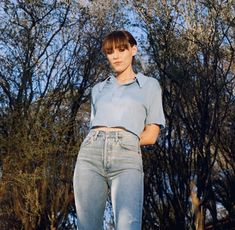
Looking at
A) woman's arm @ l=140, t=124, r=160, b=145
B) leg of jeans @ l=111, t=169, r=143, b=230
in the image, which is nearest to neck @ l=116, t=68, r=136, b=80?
woman's arm @ l=140, t=124, r=160, b=145

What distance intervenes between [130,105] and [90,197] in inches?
20.3

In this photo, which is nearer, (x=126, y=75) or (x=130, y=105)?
(x=130, y=105)

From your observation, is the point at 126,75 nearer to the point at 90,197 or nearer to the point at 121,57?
the point at 121,57

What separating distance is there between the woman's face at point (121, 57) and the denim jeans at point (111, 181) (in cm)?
41

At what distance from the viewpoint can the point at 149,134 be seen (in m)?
2.63

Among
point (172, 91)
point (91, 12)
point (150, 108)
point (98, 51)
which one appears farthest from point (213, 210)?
point (150, 108)

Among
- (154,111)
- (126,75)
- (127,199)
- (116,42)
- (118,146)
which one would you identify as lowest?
(127,199)

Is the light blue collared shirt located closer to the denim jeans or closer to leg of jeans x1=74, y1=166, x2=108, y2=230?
the denim jeans

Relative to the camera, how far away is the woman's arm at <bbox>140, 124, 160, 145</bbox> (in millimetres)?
2615

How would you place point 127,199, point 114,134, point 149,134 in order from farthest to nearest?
point 149,134 → point 114,134 → point 127,199

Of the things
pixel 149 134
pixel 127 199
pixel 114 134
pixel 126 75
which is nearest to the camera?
pixel 127 199

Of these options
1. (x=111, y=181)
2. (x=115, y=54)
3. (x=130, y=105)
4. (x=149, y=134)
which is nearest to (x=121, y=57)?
(x=115, y=54)

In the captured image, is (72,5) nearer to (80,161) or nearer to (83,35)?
(83,35)

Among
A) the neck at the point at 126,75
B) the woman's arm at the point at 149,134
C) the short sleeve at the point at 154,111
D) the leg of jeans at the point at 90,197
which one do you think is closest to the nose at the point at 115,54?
the neck at the point at 126,75
